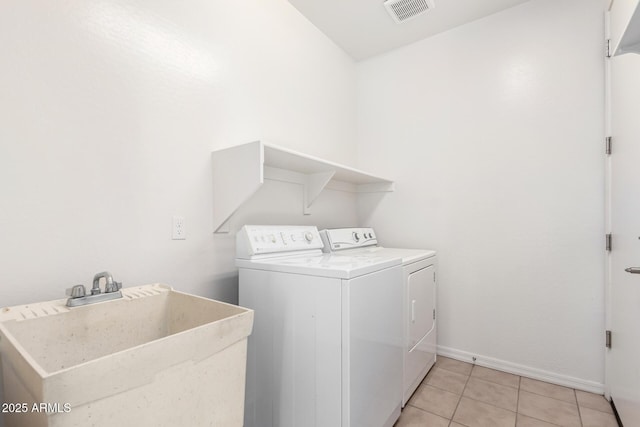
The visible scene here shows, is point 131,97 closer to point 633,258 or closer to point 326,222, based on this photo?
point 326,222

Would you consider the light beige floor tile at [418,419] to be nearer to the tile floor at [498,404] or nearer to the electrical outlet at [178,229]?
the tile floor at [498,404]

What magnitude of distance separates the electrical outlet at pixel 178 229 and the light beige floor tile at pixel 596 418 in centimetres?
234

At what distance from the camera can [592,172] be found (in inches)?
73.8

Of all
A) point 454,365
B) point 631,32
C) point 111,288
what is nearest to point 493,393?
point 454,365

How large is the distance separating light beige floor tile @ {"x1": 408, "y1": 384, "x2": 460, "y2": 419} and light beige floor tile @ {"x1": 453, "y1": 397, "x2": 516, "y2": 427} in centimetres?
4

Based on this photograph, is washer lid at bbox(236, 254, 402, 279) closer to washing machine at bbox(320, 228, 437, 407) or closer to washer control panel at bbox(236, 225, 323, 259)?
washer control panel at bbox(236, 225, 323, 259)

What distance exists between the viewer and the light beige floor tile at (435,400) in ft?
5.57

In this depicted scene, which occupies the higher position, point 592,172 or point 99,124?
point 99,124

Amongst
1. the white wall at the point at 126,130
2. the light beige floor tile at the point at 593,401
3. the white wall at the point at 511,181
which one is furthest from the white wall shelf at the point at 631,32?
the light beige floor tile at the point at 593,401

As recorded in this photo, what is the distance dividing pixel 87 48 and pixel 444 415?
2.46 metres

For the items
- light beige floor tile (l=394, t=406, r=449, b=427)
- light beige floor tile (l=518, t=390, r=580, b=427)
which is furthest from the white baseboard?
light beige floor tile (l=394, t=406, r=449, b=427)

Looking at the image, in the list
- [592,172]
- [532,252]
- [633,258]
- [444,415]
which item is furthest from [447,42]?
[444,415]

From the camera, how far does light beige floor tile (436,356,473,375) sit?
215 centimetres

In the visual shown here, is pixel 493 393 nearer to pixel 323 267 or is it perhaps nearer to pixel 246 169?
pixel 323 267
